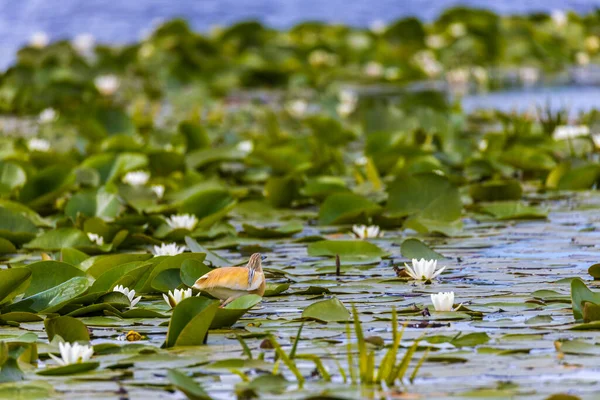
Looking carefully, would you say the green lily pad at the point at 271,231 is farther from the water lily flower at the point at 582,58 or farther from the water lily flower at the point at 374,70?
the water lily flower at the point at 582,58

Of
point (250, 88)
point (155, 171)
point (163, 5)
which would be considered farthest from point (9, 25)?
point (155, 171)

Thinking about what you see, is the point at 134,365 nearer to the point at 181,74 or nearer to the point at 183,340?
the point at 183,340

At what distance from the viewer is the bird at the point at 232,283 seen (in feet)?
9.70

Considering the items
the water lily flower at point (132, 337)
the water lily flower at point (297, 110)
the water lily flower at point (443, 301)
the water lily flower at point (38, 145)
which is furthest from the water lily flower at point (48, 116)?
the water lily flower at point (443, 301)

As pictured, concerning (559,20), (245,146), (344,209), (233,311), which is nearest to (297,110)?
(245,146)

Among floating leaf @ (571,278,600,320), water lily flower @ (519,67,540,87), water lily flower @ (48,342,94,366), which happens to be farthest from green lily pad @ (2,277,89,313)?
water lily flower @ (519,67,540,87)

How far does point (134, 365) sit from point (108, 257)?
39.1 inches

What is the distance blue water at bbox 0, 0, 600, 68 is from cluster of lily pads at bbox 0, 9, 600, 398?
539 centimetres

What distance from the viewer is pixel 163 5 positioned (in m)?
17.7

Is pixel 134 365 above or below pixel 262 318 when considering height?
below

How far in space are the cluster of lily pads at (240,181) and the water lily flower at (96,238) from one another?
1 cm

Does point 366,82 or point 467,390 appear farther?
point 366,82

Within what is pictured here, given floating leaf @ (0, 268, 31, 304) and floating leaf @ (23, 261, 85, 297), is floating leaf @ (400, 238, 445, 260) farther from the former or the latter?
floating leaf @ (0, 268, 31, 304)

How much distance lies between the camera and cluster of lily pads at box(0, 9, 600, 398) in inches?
111
